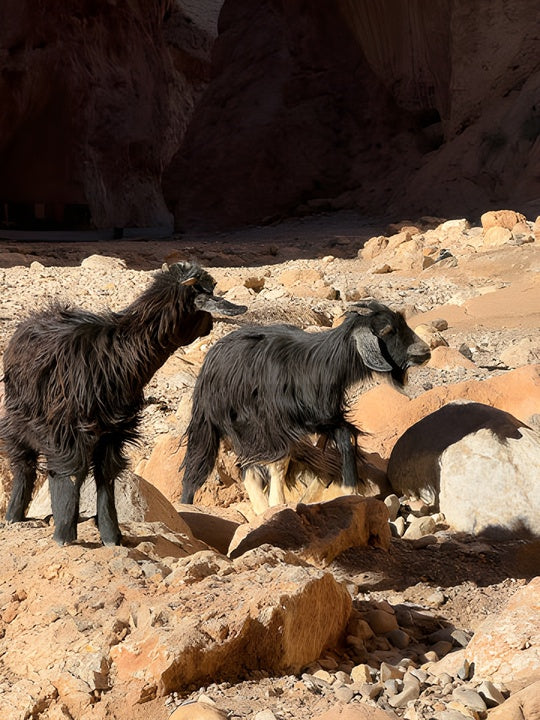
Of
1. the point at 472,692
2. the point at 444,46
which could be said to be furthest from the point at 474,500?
the point at 444,46

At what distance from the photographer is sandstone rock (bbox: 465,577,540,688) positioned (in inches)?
132

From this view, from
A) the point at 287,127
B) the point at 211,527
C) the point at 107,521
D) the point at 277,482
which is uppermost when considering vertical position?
the point at 287,127

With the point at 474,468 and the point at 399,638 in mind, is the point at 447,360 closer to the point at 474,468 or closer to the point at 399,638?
the point at 474,468

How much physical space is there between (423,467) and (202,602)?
3.04m

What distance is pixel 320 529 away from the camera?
520 centimetres

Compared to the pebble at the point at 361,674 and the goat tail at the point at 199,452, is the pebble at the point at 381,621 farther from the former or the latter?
the goat tail at the point at 199,452

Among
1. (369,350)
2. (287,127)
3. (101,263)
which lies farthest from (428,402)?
(287,127)

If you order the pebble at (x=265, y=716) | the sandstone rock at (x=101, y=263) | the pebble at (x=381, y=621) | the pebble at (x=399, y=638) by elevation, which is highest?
the sandstone rock at (x=101, y=263)

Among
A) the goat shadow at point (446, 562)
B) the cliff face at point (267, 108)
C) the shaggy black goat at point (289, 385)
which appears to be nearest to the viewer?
the goat shadow at point (446, 562)

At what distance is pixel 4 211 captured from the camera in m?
22.4

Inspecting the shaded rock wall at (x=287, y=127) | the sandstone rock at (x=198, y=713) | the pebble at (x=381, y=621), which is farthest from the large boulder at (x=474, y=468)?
the shaded rock wall at (x=287, y=127)

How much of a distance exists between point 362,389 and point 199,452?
2.47 meters

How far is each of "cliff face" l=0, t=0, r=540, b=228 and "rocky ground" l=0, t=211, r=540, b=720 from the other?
2.07 metres

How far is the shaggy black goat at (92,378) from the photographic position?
409cm
